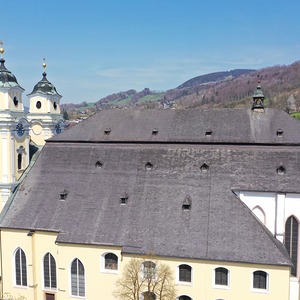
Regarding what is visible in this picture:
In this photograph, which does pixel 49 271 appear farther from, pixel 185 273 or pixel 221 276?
pixel 221 276

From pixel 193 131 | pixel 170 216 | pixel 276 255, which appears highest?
pixel 193 131

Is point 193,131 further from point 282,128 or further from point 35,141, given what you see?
point 35,141

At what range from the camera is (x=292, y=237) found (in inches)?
1114

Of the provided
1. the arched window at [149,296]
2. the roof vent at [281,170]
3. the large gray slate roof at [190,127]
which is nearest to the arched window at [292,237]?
the roof vent at [281,170]

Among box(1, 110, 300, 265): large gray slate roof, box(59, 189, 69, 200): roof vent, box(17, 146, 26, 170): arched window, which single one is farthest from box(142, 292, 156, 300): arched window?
box(17, 146, 26, 170): arched window

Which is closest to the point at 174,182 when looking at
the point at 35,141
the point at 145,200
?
the point at 145,200

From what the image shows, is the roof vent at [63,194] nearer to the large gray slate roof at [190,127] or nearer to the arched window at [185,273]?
the large gray slate roof at [190,127]

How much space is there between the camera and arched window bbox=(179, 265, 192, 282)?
2723 cm

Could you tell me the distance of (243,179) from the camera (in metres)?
28.8

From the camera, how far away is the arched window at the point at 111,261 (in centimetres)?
2860

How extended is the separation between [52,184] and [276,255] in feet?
61.2

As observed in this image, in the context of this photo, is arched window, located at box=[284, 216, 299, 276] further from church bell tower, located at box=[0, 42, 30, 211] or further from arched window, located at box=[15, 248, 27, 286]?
church bell tower, located at box=[0, 42, 30, 211]

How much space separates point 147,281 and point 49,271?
8.65 meters

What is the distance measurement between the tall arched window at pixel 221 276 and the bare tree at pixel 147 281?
10.6 feet
